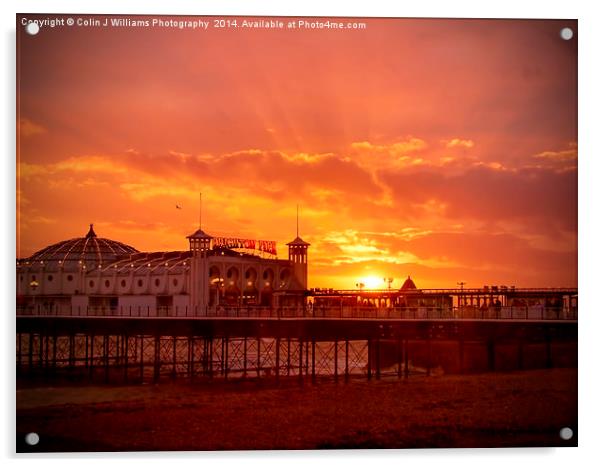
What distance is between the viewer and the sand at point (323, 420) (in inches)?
594

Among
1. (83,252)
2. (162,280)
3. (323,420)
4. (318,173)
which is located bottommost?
(323,420)

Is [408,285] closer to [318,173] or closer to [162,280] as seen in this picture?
[318,173]

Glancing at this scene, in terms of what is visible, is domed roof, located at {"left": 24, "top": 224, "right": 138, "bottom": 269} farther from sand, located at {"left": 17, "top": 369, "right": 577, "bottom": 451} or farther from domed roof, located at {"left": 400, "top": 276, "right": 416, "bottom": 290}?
domed roof, located at {"left": 400, "top": 276, "right": 416, "bottom": 290}

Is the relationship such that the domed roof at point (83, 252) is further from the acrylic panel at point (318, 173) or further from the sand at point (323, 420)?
the sand at point (323, 420)

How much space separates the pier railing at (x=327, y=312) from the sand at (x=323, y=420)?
2.79 meters

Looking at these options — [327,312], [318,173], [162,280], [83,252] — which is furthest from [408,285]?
[83,252]

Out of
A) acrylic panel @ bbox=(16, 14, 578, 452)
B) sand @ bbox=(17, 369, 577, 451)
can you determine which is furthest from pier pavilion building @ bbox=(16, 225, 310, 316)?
sand @ bbox=(17, 369, 577, 451)

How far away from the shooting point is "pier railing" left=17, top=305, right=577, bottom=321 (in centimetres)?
1941

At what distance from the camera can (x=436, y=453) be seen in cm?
1506

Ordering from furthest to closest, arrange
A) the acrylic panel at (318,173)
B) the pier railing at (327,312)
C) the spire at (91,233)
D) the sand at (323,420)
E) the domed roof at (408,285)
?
1. the pier railing at (327,312)
2. the domed roof at (408,285)
3. the spire at (91,233)
4. the acrylic panel at (318,173)
5. the sand at (323,420)

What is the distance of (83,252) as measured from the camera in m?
22.2

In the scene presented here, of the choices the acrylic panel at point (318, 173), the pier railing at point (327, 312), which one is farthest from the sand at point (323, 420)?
the pier railing at point (327, 312)

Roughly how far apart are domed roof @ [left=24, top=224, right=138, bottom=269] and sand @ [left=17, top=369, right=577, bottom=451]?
287cm

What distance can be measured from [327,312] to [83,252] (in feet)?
20.7
